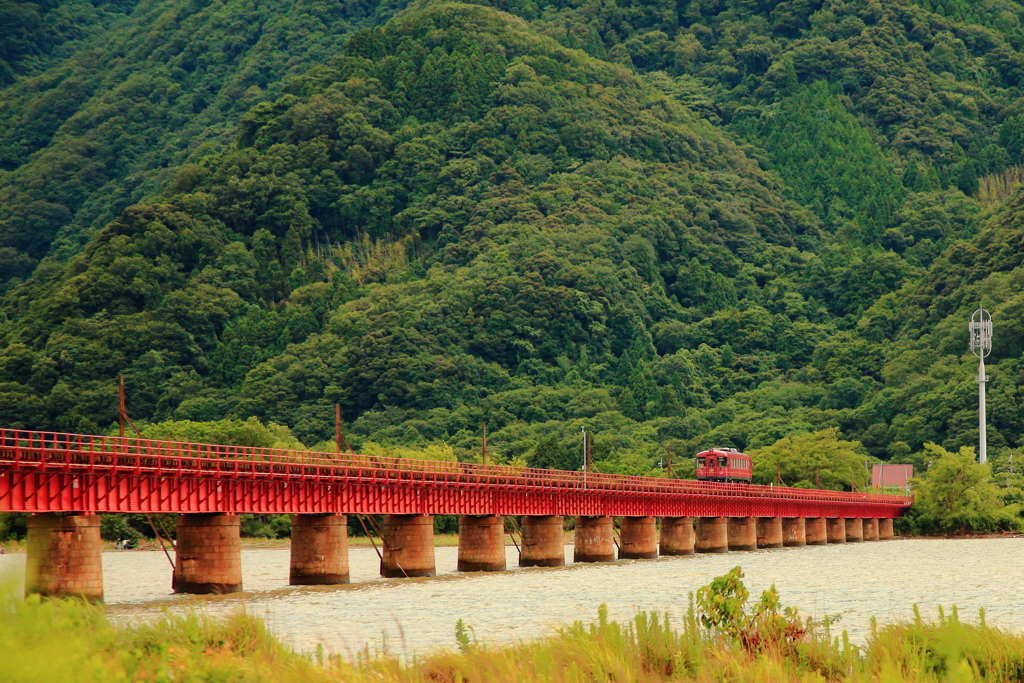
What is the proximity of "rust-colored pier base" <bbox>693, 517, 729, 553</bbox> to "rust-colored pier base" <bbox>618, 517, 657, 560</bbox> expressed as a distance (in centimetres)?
961

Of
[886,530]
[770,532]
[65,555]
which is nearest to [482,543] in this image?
[65,555]

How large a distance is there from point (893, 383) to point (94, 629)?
182 meters

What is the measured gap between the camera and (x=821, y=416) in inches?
7274

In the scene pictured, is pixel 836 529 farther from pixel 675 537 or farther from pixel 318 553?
pixel 318 553

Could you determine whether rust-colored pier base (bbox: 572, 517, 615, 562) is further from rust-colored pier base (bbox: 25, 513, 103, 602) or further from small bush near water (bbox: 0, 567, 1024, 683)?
small bush near water (bbox: 0, 567, 1024, 683)

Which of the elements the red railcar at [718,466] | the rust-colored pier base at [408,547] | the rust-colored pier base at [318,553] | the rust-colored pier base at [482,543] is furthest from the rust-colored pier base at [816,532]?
the rust-colored pier base at [318,553]

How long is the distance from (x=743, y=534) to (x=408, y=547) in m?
45.1

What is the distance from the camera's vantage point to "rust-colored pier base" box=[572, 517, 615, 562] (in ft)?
278

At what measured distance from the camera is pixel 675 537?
95.6m

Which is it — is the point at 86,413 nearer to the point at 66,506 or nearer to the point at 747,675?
the point at 66,506

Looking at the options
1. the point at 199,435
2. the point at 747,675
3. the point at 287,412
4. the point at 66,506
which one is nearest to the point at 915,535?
the point at 199,435

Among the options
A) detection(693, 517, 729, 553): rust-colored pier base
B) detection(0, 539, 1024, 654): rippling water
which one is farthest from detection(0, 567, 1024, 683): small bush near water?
detection(693, 517, 729, 553): rust-colored pier base

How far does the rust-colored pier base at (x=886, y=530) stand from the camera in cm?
13152

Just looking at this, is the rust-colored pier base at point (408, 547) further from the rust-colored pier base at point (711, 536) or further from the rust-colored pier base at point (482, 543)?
the rust-colored pier base at point (711, 536)
